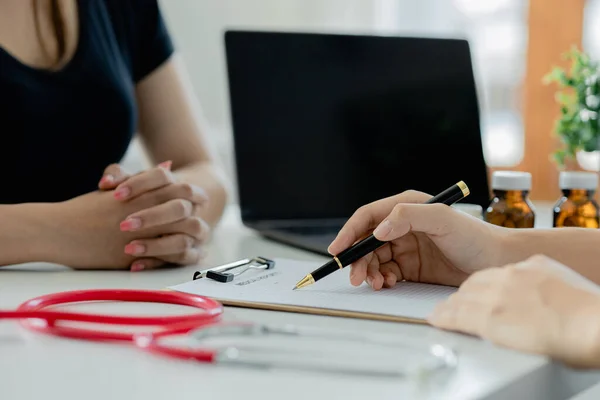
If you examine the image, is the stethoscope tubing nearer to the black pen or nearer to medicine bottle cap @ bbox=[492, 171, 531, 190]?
the black pen

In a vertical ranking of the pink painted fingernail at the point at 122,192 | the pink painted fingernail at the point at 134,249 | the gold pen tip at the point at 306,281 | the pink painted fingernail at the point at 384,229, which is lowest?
the pink painted fingernail at the point at 134,249

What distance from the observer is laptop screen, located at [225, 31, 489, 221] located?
1.22 m

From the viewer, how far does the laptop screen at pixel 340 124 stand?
4.00ft

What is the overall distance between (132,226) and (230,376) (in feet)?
1.41

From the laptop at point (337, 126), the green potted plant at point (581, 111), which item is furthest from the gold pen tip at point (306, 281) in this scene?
the green potted plant at point (581, 111)

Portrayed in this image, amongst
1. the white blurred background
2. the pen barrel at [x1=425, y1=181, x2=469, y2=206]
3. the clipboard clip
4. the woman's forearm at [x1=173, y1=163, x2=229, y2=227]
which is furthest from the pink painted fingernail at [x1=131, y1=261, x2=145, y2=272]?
the white blurred background

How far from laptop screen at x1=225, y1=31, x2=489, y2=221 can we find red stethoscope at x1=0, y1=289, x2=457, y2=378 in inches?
22.3

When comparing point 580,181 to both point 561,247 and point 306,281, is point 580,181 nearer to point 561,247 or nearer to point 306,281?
point 561,247

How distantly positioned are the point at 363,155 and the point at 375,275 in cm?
53

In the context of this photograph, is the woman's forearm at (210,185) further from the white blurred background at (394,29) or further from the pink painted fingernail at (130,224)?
the white blurred background at (394,29)

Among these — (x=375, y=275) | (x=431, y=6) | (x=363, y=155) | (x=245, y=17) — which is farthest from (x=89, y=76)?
(x=431, y=6)

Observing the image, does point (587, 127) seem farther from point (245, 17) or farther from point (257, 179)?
point (245, 17)

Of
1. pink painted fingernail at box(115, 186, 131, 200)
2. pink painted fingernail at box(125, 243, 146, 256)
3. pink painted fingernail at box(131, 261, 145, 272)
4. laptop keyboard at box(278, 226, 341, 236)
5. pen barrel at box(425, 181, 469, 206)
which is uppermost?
pen barrel at box(425, 181, 469, 206)

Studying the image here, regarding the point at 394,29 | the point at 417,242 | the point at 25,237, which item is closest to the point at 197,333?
the point at 417,242
